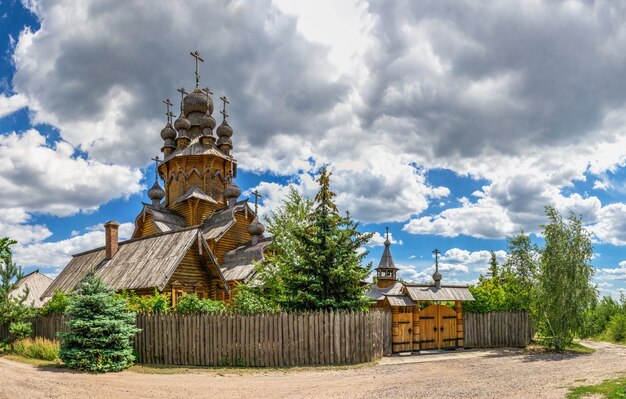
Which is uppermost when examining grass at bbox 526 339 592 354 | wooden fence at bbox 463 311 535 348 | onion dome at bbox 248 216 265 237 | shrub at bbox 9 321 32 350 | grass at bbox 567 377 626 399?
onion dome at bbox 248 216 265 237

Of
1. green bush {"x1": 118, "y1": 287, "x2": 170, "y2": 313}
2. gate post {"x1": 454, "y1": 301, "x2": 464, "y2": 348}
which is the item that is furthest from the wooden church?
gate post {"x1": 454, "y1": 301, "x2": 464, "y2": 348}

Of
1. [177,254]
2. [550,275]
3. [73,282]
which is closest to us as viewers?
[550,275]

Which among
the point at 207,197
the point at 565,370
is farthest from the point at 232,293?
the point at 565,370

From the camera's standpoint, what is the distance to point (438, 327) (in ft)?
76.1

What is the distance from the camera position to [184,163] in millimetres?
43969

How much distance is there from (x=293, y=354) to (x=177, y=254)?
10.1 metres

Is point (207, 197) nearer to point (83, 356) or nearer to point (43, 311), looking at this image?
point (43, 311)

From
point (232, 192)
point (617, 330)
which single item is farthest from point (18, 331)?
point (617, 330)

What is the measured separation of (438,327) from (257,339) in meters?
9.99

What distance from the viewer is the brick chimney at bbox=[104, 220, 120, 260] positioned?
29953mm

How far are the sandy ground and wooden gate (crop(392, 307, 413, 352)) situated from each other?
287cm

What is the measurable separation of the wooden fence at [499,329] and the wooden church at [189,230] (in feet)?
41.3

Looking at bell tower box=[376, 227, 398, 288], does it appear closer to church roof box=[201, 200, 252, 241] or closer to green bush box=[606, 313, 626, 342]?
church roof box=[201, 200, 252, 241]

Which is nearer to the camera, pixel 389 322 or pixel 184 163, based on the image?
pixel 389 322
